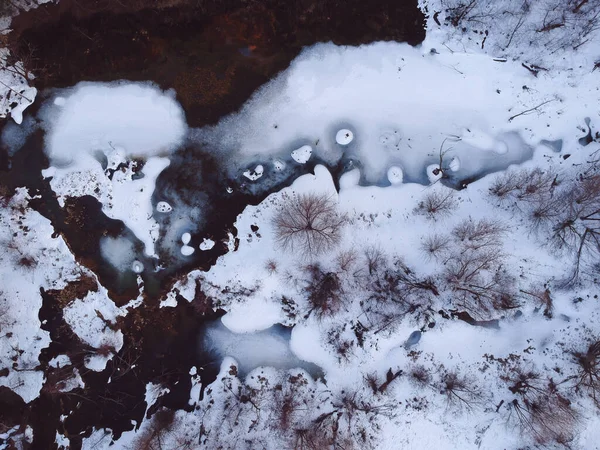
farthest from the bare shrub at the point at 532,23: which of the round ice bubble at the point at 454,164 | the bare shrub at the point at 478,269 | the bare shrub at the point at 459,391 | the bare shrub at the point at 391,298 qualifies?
the bare shrub at the point at 459,391

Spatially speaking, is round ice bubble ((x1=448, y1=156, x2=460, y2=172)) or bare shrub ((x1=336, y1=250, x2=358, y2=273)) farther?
round ice bubble ((x1=448, y1=156, x2=460, y2=172))

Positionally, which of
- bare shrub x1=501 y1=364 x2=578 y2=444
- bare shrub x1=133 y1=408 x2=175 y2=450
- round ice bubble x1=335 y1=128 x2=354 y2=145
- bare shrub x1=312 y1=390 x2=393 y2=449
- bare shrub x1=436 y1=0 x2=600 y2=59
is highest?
bare shrub x1=436 y1=0 x2=600 y2=59

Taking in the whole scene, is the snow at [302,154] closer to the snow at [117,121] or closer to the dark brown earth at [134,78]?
the dark brown earth at [134,78]

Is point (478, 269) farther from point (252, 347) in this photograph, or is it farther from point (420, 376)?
point (252, 347)

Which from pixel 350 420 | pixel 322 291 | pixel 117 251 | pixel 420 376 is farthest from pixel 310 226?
pixel 117 251

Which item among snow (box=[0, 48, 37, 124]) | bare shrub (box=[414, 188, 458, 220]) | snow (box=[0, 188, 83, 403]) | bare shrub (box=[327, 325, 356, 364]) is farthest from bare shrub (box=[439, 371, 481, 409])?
snow (box=[0, 48, 37, 124])

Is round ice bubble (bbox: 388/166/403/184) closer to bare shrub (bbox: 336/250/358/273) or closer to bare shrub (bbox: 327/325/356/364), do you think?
bare shrub (bbox: 336/250/358/273)

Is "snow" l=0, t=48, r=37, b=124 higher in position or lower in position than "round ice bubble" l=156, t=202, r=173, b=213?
higher
